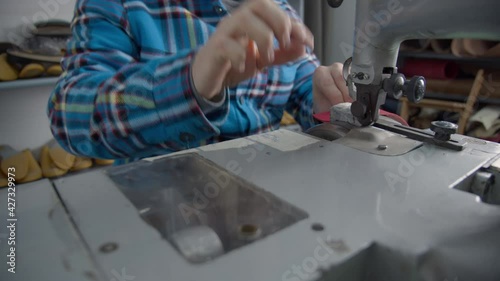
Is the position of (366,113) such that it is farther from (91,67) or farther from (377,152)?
(91,67)

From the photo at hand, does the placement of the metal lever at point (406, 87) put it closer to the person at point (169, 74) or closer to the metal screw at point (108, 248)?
the person at point (169, 74)

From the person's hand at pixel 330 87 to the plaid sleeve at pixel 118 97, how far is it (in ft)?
1.20

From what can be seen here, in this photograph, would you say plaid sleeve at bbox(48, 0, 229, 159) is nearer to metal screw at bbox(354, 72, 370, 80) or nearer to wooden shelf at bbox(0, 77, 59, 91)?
metal screw at bbox(354, 72, 370, 80)

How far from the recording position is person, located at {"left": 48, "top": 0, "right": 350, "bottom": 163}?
454 mm

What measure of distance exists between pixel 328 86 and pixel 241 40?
0.44 meters

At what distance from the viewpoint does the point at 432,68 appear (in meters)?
2.19

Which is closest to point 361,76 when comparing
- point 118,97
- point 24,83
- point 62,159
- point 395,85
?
point 395,85

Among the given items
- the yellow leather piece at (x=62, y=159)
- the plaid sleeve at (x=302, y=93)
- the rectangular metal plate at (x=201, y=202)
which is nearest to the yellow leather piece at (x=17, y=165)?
the yellow leather piece at (x=62, y=159)

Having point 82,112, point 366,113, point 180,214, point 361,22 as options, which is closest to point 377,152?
point 366,113

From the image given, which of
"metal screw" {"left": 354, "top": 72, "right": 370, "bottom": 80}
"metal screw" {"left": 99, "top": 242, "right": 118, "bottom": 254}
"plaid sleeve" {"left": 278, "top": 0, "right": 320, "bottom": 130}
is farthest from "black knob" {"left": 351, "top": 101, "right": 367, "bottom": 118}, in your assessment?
"metal screw" {"left": 99, "top": 242, "right": 118, "bottom": 254}

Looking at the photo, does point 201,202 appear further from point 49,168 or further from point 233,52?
point 49,168

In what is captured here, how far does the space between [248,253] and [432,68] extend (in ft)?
7.30

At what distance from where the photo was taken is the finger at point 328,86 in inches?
33.0

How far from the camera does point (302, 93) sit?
1060mm
